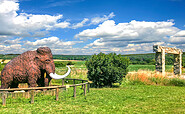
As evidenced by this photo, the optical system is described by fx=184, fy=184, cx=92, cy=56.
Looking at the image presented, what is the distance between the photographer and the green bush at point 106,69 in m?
12.2

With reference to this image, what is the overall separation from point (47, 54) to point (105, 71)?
4729mm

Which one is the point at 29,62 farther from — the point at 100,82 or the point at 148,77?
the point at 148,77

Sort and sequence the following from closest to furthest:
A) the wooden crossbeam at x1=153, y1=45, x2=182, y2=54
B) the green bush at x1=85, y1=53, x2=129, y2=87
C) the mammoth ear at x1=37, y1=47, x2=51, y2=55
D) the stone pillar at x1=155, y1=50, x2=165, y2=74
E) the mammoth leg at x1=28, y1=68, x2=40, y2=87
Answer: the mammoth leg at x1=28, y1=68, x2=40, y2=87, the mammoth ear at x1=37, y1=47, x2=51, y2=55, the green bush at x1=85, y1=53, x2=129, y2=87, the wooden crossbeam at x1=153, y1=45, x2=182, y2=54, the stone pillar at x1=155, y1=50, x2=165, y2=74

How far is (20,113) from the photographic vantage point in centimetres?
575

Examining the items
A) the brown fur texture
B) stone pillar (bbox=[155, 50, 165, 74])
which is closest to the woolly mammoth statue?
the brown fur texture

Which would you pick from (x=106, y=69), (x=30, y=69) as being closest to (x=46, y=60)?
(x=30, y=69)

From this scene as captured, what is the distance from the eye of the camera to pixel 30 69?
322 inches

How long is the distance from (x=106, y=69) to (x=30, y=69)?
543cm

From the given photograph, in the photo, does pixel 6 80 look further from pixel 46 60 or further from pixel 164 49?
pixel 164 49

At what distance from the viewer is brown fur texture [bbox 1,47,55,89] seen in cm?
820

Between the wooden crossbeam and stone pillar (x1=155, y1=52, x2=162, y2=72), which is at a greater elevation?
the wooden crossbeam

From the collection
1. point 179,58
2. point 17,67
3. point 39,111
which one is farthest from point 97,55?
point 179,58

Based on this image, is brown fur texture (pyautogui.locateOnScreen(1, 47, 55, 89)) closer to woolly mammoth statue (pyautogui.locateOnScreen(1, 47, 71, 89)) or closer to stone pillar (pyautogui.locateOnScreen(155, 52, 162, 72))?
woolly mammoth statue (pyautogui.locateOnScreen(1, 47, 71, 89))

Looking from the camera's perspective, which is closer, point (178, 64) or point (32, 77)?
point (32, 77)
